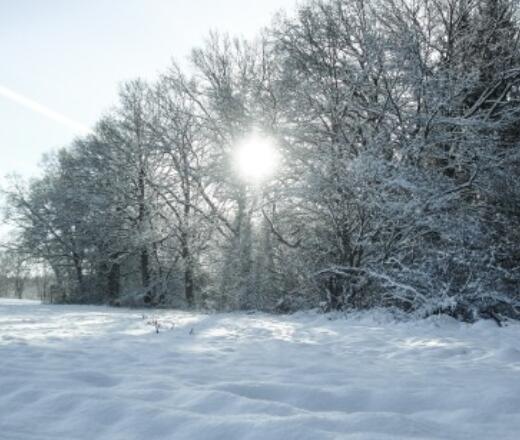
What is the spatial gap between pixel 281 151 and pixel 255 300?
4.69 meters

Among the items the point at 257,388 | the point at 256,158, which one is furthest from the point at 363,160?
the point at 257,388

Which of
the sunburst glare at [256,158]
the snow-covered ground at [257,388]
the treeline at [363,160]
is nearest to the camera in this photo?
the snow-covered ground at [257,388]

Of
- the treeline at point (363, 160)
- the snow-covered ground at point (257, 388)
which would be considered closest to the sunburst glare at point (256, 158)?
the treeline at point (363, 160)

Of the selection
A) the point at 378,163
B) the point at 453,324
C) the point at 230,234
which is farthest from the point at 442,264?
the point at 230,234

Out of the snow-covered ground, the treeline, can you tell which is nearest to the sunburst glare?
the treeline

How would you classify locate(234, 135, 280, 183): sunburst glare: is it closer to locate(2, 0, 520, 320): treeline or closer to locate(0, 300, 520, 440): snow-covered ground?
locate(2, 0, 520, 320): treeline

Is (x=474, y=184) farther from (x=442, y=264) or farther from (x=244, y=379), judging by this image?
(x=244, y=379)

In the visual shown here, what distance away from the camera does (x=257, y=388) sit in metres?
3.99

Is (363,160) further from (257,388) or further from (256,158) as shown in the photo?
(257,388)

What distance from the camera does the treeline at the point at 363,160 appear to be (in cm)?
1208

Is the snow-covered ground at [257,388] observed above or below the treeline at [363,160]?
below

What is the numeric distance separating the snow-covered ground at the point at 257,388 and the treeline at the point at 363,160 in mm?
4406

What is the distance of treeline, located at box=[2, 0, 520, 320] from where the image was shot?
12.1m

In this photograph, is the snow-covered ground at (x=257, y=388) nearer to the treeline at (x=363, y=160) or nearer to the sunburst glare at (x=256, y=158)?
the treeline at (x=363, y=160)
